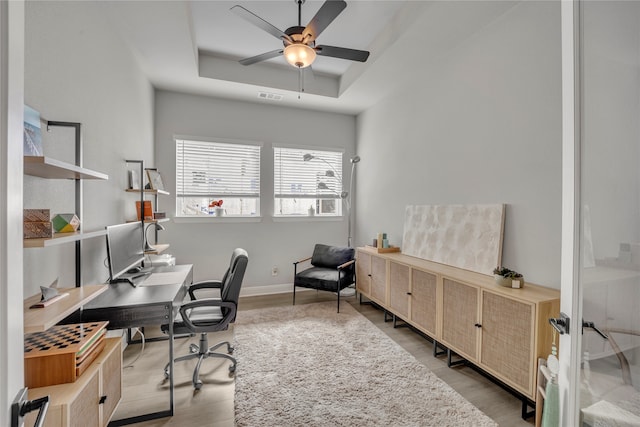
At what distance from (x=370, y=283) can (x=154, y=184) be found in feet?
9.42

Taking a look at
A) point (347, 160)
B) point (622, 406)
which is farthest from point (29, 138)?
point (347, 160)

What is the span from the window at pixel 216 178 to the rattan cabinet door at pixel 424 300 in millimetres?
2594

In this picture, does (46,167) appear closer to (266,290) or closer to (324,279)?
(324,279)

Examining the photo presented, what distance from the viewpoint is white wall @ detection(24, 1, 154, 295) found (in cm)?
148

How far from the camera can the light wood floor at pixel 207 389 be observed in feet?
6.09

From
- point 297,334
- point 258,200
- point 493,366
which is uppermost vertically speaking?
point 258,200

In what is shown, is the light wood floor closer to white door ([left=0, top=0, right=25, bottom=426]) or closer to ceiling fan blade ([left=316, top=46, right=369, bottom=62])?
white door ([left=0, top=0, right=25, bottom=426])

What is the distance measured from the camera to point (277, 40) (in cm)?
317

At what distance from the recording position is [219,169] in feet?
13.8

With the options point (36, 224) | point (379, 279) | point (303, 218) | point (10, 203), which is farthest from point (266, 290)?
point (10, 203)

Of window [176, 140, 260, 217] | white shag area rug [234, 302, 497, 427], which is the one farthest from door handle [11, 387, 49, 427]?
window [176, 140, 260, 217]

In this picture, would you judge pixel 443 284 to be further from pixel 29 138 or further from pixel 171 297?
pixel 29 138

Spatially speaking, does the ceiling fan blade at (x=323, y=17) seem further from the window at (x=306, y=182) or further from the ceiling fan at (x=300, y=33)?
the window at (x=306, y=182)

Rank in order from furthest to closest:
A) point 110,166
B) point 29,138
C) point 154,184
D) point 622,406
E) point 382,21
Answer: point 154,184
point 382,21
point 110,166
point 29,138
point 622,406
